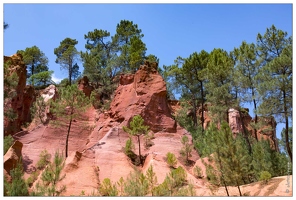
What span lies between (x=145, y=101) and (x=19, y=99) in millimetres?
12128

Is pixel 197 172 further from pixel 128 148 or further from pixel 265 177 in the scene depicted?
pixel 265 177

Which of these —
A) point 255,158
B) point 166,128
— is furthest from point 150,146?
point 255,158

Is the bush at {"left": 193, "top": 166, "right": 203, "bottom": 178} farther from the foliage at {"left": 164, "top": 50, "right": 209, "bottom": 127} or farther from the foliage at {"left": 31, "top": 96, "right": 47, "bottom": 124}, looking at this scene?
the foliage at {"left": 31, "top": 96, "right": 47, "bottom": 124}

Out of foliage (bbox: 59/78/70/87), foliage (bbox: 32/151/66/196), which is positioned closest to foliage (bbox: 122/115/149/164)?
foliage (bbox: 32/151/66/196)

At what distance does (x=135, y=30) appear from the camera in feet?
145

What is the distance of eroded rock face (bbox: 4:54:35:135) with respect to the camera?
29.9 metres

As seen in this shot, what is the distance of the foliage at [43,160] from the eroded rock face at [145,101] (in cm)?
636

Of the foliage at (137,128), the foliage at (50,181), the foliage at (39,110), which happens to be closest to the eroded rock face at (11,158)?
the foliage at (50,181)

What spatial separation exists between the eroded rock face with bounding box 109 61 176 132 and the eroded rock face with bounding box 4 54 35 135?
28.3ft

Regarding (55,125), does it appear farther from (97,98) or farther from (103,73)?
(103,73)

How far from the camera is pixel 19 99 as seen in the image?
105ft

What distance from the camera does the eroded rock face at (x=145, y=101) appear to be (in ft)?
92.4

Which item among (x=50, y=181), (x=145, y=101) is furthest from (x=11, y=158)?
(x=145, y=101)

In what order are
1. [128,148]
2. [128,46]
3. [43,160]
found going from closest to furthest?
[43,160]
[128,148]
[128,46]
